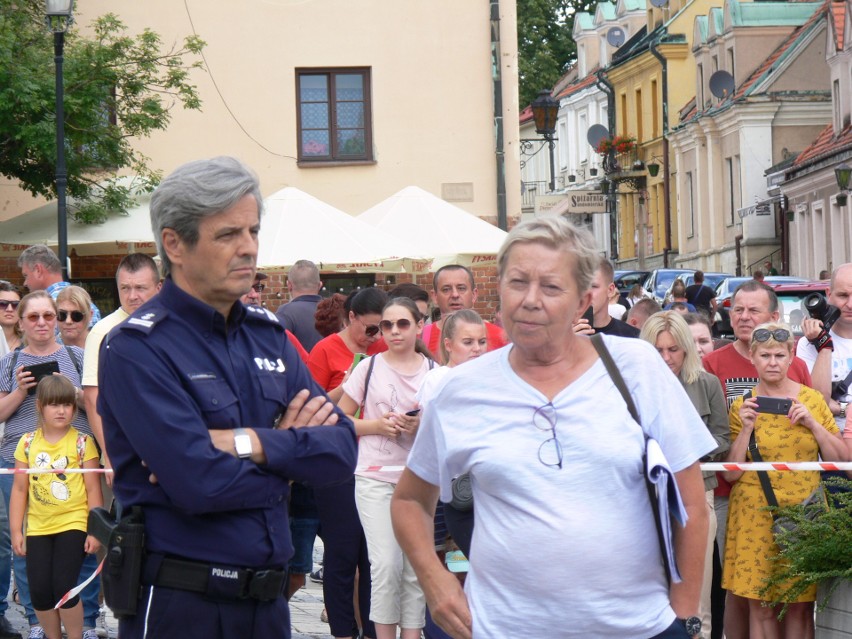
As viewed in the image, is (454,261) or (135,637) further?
(454,261)

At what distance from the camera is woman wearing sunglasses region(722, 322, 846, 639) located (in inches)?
303

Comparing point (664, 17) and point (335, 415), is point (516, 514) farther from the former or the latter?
point (664, 17)

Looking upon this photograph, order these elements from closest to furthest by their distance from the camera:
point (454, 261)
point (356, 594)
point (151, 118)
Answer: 1. point (356, 594)
2. point (454, 261)
3. point (151, 118)

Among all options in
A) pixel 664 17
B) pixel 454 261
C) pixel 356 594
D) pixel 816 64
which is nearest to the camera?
pixel 356 594

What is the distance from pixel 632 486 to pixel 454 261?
12814 millimetres

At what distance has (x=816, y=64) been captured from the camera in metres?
49.0

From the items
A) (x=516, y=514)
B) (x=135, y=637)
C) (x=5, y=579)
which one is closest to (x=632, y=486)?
(x=516, y=514)

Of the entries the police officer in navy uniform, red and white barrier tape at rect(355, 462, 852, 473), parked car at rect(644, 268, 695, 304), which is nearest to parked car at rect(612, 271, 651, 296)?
parked car at rect(644, 268, 695, 304)

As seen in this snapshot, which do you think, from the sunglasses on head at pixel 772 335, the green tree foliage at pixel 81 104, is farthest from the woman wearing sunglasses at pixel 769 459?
the green tree foliage at pixel 81 104

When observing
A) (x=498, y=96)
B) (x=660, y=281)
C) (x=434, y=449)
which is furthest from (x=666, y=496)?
(x=660, y=281)

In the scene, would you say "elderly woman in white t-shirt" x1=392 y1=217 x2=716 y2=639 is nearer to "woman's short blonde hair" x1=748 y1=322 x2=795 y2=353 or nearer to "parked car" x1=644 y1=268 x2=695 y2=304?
"woman's short blonde hair" x1=748 y1=322 x2=795 y2=353

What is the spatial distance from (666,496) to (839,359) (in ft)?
15.6

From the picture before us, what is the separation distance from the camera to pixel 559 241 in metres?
4.07

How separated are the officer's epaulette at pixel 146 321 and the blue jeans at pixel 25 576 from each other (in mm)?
4974
